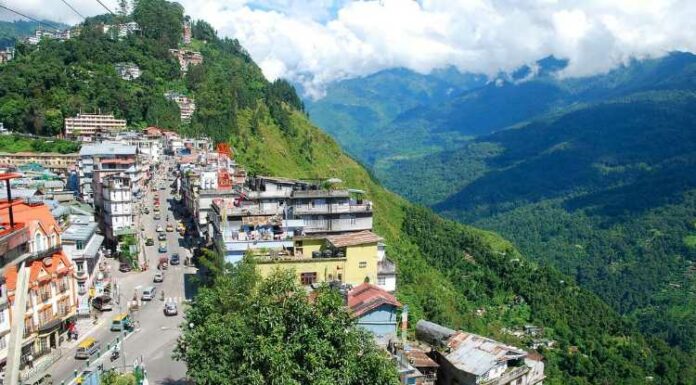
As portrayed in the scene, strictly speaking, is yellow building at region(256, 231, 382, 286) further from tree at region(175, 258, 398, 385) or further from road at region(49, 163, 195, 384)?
tree at region(175, 258, 398, 385)

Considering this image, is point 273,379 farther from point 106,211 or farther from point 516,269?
point 516,269

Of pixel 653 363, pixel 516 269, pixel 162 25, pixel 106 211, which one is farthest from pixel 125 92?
pixel 653 363

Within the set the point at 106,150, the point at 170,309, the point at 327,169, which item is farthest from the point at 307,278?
the point at 327,169

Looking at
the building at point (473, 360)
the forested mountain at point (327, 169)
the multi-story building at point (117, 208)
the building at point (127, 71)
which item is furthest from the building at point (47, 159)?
the building at point (473, 360)

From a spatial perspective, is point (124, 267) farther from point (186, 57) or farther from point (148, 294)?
point (186, 57)

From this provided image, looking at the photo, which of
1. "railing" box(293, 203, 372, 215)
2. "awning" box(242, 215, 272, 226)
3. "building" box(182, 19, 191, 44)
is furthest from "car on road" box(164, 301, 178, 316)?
"building" box(182, 19, 191, 44)

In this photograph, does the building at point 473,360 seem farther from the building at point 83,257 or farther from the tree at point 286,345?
the building at point 83,257

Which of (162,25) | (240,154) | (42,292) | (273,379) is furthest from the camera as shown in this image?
(162,25)
